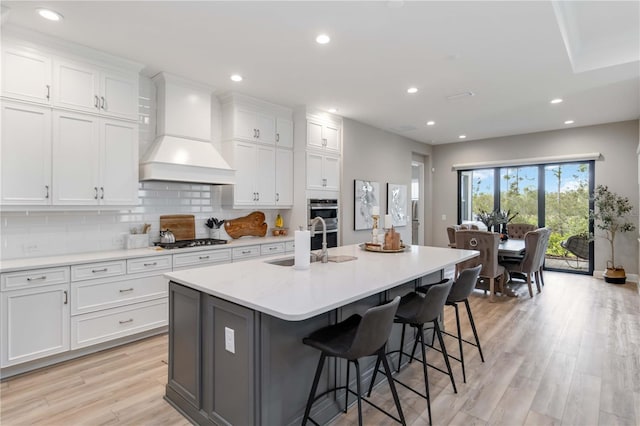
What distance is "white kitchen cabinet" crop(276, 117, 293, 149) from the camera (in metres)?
4.94

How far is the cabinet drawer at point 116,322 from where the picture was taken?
2965 mm

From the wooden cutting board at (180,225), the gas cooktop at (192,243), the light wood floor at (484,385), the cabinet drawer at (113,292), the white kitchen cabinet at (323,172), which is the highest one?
the white kitchen cabinet at (323,172)

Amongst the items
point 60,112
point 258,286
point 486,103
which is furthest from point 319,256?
point 486,103

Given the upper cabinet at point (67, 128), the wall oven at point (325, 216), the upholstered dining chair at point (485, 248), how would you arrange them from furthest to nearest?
the wall oven at point (325, 216) → the upholstered dining chair at point (485, 248) → the upper cabinet at point (67, 128)

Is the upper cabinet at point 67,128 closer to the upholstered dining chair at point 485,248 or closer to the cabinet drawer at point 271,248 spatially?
the cabinet drawer at point 271,248

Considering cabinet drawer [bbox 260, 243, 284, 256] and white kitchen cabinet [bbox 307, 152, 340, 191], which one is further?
white kitchen cabinet [bbox 307, 152, 340, 191]

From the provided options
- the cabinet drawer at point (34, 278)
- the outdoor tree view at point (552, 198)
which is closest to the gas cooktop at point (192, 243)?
the cabinet drawer at point (34, 278)

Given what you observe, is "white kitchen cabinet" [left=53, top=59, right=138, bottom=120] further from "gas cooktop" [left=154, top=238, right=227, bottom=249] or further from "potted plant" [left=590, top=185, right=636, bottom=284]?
"potted plant" [left=590, top=185, right=636, bottom=284]

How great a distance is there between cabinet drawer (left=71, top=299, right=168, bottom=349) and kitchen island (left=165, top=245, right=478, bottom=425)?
4.04 ft

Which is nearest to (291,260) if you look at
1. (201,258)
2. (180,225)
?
(201,258)

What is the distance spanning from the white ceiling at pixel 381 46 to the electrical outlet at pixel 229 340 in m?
2.26

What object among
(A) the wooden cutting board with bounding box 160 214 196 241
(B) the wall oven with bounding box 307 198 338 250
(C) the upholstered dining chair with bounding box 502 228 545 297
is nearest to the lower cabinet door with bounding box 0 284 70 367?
(A) the wooden cutting board with bounding box 160 214 196 241

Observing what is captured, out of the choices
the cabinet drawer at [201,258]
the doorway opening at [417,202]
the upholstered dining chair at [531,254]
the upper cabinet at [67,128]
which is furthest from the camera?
the doorway opening at [417,202]

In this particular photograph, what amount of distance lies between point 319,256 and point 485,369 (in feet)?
5.46
